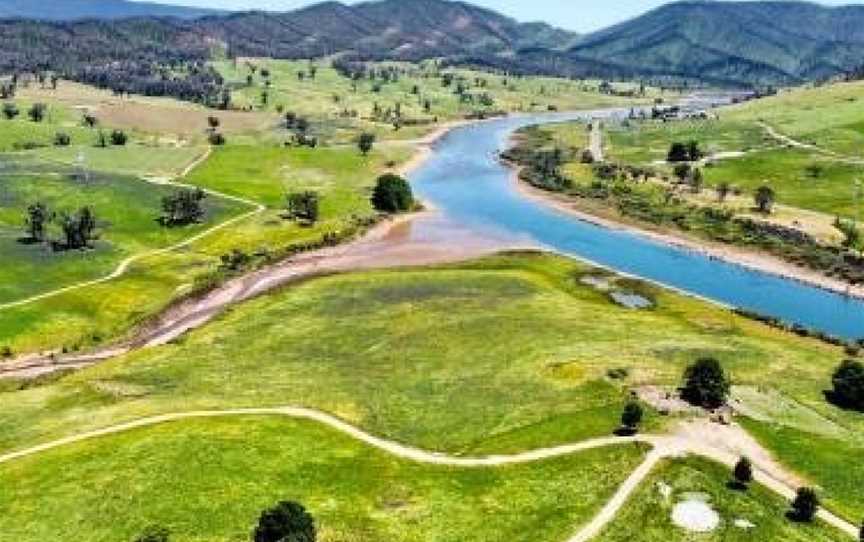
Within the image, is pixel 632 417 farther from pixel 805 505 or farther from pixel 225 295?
pixel 225 295

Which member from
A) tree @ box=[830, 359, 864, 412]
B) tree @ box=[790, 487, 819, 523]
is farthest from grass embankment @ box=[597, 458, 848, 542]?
tree @ box=[830, 359, 864, 412]

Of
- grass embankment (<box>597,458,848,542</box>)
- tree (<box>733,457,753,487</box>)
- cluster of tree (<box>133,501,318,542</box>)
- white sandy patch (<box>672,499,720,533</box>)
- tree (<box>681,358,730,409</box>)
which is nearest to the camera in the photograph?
cluster of tree (<box>133,501,318,542</box>)

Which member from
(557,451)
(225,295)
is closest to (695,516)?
(557,451)

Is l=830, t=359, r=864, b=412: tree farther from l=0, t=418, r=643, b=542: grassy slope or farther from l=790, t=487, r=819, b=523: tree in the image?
l=0, t=418, r=643, b=542: grassy slope

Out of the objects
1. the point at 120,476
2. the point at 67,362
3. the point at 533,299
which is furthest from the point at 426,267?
the point at 120,476

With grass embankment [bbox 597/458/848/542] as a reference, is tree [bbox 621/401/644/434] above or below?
above

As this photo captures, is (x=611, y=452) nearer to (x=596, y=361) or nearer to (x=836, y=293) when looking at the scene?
(x=596, y=361)
